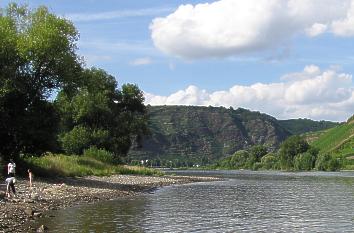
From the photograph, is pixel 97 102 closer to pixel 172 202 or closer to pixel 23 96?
pixel 23 96

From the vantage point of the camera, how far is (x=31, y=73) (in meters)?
56.3

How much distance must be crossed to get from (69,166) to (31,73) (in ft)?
57.9

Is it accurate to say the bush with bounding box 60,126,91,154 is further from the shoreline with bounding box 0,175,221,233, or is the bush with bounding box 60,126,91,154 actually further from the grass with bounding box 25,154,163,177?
the shoreline with bounding box 0,175,221,233

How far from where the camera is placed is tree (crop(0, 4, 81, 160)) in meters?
53.6

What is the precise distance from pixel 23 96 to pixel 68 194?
1493 cm

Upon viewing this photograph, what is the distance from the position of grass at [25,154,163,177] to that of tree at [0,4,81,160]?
5059 mm

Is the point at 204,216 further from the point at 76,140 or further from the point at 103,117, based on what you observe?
the point at 103,117

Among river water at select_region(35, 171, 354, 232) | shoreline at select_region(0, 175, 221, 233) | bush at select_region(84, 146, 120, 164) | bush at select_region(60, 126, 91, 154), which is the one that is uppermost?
Result: bush at select_region(60, 126, 91, 154)

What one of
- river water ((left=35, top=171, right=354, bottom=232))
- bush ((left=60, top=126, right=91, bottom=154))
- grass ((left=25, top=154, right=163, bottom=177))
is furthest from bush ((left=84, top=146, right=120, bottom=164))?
river water ((left=35, top=171, right=354, bottom=232))

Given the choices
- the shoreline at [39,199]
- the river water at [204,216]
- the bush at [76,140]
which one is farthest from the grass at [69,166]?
the river water at [204,216]

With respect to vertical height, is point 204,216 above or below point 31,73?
below

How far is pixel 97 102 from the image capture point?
98125 millimetres

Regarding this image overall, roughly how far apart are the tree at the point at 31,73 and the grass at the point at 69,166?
16.6ft

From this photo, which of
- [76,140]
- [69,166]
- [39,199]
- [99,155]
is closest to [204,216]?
[39,199]
